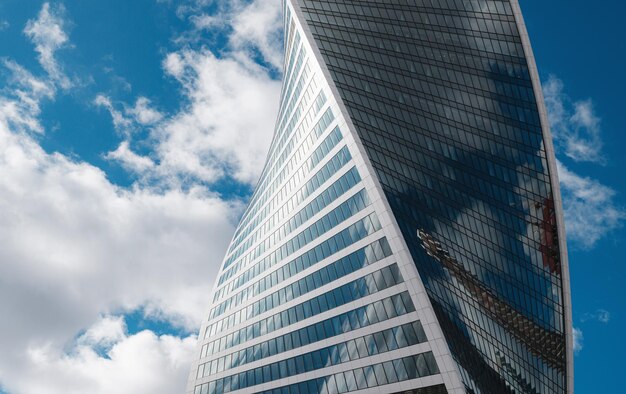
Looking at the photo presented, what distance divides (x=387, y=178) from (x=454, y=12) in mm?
33077

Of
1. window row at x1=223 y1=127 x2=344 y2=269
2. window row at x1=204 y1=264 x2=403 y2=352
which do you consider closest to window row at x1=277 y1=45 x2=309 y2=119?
window row at x1=223 y1=127 x2=344 y2=269

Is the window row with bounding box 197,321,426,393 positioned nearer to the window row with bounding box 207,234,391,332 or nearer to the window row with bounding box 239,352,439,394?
the window row with bounding box 239,352,439,394

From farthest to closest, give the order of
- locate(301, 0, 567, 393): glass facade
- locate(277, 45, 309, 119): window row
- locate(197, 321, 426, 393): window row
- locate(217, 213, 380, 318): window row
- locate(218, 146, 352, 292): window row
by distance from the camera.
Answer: locate(277, 45, 309, 119): window row < locate(301, 0, 567, 393): glass facade < locate(218, 146, 352, 292): window row < locate(217, 213, 380, 318): window row < locate(197, 321, 426, 393): window row

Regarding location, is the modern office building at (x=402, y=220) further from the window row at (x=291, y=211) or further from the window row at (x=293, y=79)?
the window row at (x=293, y=79)

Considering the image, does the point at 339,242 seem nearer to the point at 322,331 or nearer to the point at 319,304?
the point at 319,304

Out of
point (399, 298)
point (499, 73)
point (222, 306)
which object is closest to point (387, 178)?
point (399, 298)

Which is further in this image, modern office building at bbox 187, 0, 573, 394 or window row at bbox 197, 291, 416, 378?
modern office building at bbox 187, 0, 573, 394

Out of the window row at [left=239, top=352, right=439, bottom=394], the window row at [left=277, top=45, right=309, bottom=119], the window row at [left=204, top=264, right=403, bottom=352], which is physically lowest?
the window row at [left=239, top=352, right=439, bottom=394]

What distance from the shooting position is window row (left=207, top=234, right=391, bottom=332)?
5303cm

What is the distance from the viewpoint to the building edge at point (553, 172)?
71.3m

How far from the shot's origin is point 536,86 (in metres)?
72.4

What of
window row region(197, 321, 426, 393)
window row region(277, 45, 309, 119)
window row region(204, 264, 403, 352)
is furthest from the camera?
window row region(277, 45, 309, 119)

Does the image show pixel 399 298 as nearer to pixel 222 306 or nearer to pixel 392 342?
pixel 392 342

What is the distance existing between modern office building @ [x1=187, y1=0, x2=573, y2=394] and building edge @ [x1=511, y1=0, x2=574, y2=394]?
0.23 m
